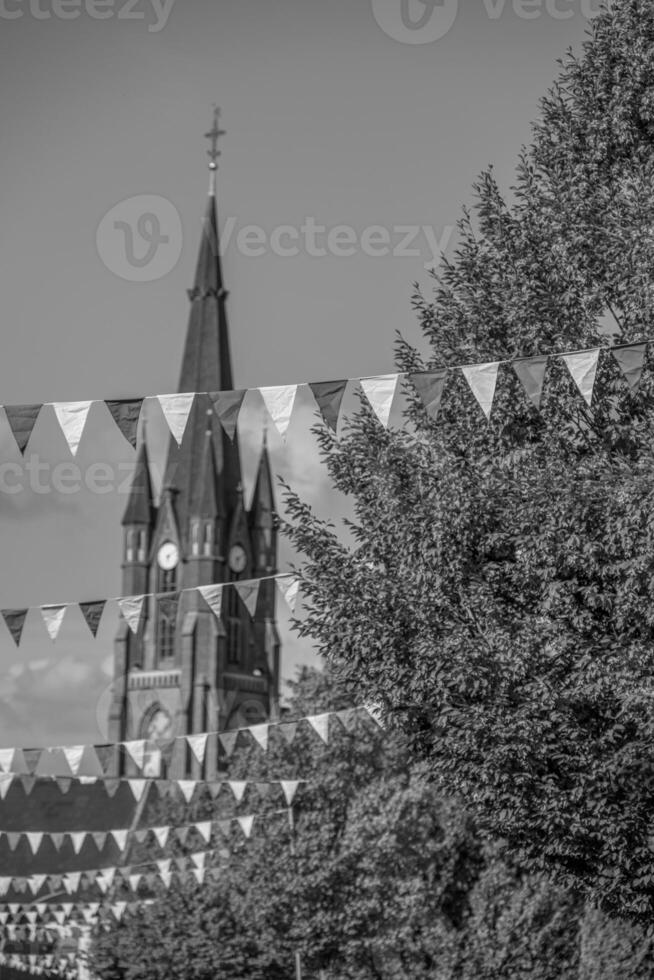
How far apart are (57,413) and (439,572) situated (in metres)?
4.09

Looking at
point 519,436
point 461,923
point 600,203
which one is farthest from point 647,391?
point 461,923

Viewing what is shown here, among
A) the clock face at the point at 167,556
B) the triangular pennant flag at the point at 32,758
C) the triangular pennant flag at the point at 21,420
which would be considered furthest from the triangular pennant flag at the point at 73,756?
the clock face at the point at 167,556

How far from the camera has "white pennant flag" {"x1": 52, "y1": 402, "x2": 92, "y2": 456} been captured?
1463 cm

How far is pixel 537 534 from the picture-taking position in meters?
14.6

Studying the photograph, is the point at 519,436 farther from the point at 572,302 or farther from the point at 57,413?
the point at 57,413

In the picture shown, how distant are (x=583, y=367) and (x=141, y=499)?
91.3m

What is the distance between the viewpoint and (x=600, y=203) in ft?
53.6

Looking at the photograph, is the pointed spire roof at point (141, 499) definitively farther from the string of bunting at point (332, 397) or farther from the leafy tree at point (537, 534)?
the string of bunting at point (332, 397)

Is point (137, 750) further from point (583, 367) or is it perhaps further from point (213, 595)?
point (583, 367)

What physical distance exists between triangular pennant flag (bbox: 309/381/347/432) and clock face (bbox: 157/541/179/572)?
89764 mm

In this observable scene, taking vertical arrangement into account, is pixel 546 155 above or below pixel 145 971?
above

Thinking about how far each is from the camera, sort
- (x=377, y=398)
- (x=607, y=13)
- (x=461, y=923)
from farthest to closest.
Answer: (x=461, y=923)
(x=607, y=13)
(x=377, y=398)

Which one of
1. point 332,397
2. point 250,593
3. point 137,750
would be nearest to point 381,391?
point 332,397

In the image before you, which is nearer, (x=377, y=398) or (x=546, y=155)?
(x=377, y=398)
